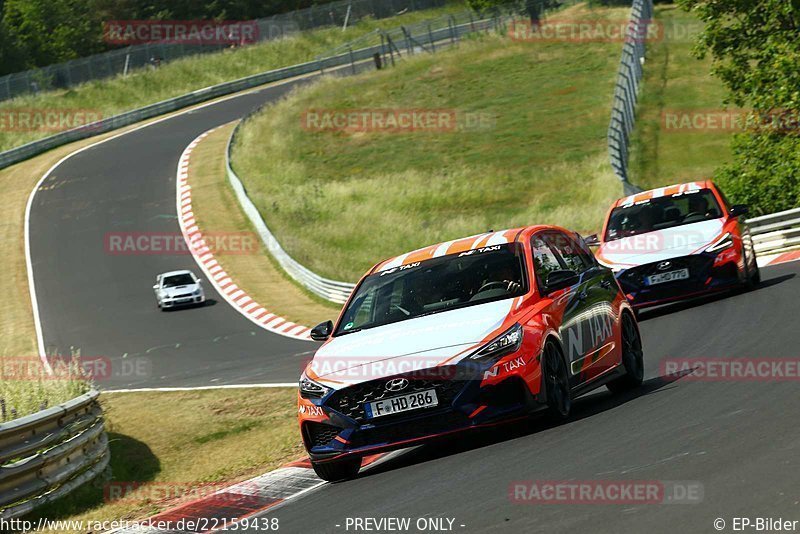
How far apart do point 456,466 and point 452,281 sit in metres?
1.92

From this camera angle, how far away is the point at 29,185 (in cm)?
5297

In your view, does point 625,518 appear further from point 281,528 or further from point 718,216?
point 718,216

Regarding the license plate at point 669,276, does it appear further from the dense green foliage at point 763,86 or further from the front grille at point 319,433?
the dense green foliage at point 763,86

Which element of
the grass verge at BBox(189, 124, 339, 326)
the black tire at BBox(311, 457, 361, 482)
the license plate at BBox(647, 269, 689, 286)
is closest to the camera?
the black tire at BBox(311, 457, 361, 482)

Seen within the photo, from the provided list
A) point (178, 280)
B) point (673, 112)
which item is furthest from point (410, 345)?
point (673, 112)

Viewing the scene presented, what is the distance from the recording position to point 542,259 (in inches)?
412

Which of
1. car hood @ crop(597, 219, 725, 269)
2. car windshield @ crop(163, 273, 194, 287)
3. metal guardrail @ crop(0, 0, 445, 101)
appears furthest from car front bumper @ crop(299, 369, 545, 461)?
metal guardrail @ crop(0, 0, 445, 101)

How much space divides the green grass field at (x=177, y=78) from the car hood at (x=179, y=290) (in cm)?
3134

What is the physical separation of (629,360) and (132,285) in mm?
28262

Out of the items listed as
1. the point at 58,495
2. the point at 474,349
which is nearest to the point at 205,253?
the point at 58,495

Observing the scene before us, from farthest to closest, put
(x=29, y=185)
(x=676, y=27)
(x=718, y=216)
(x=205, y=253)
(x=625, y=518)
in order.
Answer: (x=676, y=27) < (x=29, y=185) < (x=205, y=253) < (x=718, y=216) < (x=625, y=518)

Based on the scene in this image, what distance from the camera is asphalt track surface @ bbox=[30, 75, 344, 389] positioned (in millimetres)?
23844

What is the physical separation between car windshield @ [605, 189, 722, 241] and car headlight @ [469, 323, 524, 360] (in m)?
9.66

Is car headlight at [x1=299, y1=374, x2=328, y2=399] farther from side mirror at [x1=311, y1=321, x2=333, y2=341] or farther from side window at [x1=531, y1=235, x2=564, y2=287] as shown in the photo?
side window at [x1=531, y1=235, x2=564, y2=287]
